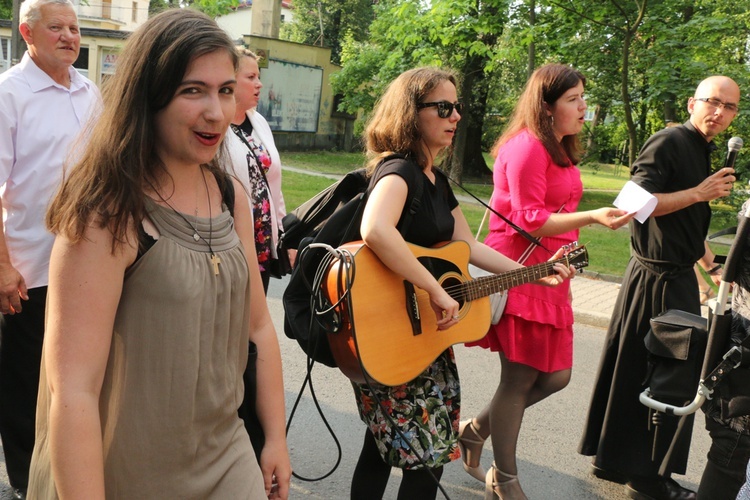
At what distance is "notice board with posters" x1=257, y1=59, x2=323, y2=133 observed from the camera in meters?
28.1

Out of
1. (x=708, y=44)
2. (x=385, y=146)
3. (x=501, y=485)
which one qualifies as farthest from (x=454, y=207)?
(x=708, y=44)

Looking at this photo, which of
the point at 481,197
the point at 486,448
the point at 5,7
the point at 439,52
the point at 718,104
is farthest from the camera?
the point at 5,7

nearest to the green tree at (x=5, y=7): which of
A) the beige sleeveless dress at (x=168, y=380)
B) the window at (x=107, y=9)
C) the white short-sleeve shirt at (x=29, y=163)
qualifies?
the window at (x=107, y=9)

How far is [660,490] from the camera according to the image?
4.20m

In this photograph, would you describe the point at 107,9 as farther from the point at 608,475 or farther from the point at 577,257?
the point at 577,257

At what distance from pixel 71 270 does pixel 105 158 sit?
0.87 ft

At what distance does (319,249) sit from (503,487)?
5.20ft

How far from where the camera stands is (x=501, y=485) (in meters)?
3.91

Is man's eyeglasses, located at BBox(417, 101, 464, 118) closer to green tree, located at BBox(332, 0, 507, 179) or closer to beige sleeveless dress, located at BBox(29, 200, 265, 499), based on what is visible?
beige sleeveless dress, located at BBox(29, 200, 265, 499)

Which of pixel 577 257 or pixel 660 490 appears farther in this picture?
pixel 660 490

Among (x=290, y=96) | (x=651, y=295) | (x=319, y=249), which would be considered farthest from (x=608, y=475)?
(x=290, y=96)

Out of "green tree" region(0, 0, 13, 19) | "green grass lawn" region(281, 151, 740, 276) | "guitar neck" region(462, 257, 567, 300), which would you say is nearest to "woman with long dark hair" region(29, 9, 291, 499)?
"guitar neck" region(462, 257, 567, 300)

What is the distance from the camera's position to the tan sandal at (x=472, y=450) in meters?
4.29

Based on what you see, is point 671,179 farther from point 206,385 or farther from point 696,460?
point 206,385
